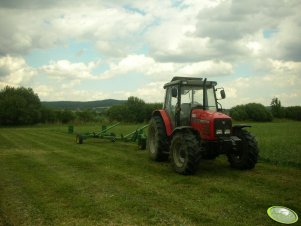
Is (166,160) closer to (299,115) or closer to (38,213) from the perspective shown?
(38,213)

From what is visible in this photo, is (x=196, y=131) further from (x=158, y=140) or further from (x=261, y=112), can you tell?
(x=261, y=112)

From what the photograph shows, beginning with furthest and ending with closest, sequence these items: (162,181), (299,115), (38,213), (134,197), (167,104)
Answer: (299,115) < (167,104) < (162,181) < (134,197) < (38,213)

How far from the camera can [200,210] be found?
6.14m

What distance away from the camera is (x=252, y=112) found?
228 ft

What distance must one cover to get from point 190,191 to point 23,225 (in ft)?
11.2

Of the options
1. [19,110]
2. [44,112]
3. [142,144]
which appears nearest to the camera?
[142,144]

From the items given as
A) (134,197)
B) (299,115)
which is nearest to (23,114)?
(299,115)

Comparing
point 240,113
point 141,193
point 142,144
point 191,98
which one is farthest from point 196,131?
point 240,113

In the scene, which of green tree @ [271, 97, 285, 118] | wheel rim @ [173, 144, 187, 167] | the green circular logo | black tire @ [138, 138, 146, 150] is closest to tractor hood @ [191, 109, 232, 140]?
wheel rim @ [173, 144, 187, 167]

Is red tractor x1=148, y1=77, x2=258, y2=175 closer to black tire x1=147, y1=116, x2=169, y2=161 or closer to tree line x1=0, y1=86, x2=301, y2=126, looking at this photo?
black tire x1=147, y1=116, x2=169, y2=161

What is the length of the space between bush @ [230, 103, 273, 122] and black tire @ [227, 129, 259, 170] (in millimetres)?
58391

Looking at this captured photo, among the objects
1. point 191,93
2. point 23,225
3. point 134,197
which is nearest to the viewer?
point 23,225

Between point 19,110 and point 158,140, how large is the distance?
56.7m

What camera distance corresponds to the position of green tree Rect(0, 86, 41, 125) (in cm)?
6300
